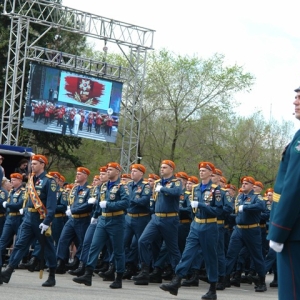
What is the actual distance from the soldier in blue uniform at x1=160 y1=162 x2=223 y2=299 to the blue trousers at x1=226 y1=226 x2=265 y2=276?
2.38 meters

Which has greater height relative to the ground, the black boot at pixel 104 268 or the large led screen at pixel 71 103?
the large led screen at pixel 71 103

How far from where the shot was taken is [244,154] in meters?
44.8

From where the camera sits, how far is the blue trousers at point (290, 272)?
218 inches

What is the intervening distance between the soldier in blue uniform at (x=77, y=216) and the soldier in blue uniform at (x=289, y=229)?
32.8 feet

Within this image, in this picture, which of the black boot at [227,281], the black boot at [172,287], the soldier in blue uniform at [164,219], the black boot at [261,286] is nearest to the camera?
the black boot at [172,287]

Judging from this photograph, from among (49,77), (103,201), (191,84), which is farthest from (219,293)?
(191,84)

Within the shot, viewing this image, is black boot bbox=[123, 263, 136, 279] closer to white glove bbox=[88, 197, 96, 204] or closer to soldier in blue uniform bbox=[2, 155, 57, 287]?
white glove bbox=[88, 197, 96, 204]

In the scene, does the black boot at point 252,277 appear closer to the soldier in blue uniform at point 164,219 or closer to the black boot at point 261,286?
the black boot at point 261,286

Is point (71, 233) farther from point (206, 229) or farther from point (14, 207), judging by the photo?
point (206, 229)

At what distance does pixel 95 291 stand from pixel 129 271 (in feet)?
10.6

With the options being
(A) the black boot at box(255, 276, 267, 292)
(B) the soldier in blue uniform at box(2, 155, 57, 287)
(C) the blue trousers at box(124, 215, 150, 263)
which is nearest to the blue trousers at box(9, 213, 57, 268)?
(B) the soldier in blue uniform at box(2, 155, 57, 287)

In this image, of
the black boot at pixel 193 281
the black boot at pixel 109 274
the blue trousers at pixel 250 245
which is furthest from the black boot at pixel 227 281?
the black boot at pixel 109 274

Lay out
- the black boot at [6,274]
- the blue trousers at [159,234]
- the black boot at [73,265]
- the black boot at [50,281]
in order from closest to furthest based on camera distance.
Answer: the black boot at [6,274]
the black boot at [50,281]
the blue trousers at [159,234]
the black boot at [73,265]

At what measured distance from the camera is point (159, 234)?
14.0 metres
